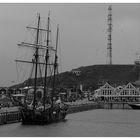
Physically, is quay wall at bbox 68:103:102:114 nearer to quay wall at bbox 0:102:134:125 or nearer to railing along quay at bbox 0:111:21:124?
quay wall at bbox 0:102:134:125

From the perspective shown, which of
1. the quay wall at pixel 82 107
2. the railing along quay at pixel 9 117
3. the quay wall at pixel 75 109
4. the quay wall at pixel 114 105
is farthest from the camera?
the quay wall at pixel 114 105

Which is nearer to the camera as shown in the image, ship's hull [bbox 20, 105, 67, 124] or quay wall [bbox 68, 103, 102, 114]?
ship's hull [bbox 20, 105, 67, 124]

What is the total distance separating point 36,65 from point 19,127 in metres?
12.1

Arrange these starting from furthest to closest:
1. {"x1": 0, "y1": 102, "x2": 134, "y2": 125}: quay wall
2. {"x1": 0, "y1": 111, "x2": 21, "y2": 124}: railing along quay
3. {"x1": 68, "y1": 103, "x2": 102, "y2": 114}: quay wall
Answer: {"x1": 68, "y1": 103, "x2": 102, "y2": 114}: quay wall
{"x1": 0, "y1": 102, "x2": 134, "y2": 125}: quay wall
{"x1": 0, "y1": 111, "x2": 21, "y2": 124}: railing along quay

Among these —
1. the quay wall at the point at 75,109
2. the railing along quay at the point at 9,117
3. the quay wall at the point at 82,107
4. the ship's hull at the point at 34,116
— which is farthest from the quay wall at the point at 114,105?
the ship's hull at the point at 34,116

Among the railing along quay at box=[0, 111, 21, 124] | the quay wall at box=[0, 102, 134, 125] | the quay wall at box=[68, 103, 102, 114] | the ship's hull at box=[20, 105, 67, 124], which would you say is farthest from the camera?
the quay wall at box=[68, 103, 102, 114]

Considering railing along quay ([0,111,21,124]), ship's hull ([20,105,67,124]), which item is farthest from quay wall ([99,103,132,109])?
ship's hull ([20,105,67,124])

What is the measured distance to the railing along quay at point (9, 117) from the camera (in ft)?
229

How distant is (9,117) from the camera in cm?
7238

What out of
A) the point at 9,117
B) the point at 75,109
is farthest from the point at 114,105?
the point at 9,117

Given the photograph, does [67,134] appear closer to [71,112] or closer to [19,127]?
[19,127]

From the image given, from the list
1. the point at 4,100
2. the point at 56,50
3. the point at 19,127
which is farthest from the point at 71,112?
the point at 19,127

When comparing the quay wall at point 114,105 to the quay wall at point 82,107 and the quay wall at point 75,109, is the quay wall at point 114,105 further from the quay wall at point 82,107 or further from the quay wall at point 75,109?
the quay wall at point 82,107

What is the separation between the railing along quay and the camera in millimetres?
69875
